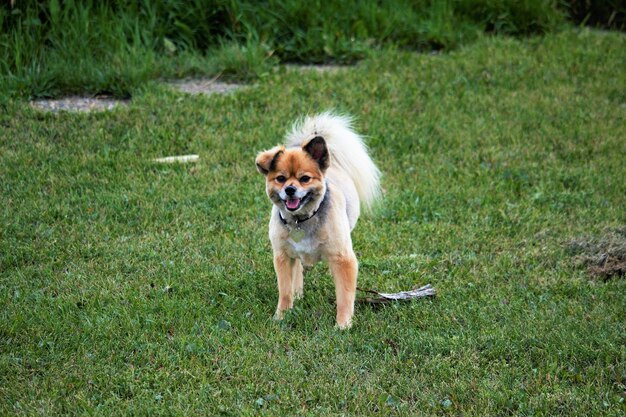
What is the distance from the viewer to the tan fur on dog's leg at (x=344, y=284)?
5.47m

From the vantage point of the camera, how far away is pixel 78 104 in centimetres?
952

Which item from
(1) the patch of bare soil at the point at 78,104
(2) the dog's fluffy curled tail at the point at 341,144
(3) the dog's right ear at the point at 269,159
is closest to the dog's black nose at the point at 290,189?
(3) the dog's right ear at the point at 269,159

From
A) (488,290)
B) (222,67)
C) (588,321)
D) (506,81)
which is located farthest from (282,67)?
(588,321)

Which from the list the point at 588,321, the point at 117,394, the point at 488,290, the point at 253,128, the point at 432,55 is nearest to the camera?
the point at 117,394

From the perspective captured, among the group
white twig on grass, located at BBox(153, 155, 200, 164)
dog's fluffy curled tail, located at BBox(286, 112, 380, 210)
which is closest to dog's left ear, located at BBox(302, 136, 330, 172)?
dog's fluffy curled tail, located at BBox(286, 112, 380, 210)

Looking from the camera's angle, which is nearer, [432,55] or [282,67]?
[282,67]

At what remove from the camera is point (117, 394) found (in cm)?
474

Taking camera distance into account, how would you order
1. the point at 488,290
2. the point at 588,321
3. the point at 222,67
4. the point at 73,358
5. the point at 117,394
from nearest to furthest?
the point at 117,394 < the point at 73,358 < the point at 588,321 < the point at 488,290 < the point at 222,67

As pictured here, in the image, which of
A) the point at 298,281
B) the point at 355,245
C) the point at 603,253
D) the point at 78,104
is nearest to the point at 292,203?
the point at 298,281

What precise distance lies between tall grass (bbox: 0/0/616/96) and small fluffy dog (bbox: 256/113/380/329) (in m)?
4.50

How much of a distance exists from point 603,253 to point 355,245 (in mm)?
1937

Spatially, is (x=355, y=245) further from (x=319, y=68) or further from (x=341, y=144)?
(x=319, y=68)

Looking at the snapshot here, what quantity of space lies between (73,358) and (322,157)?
76.0 inches

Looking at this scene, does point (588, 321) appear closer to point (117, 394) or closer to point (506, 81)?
point (117, 394)
